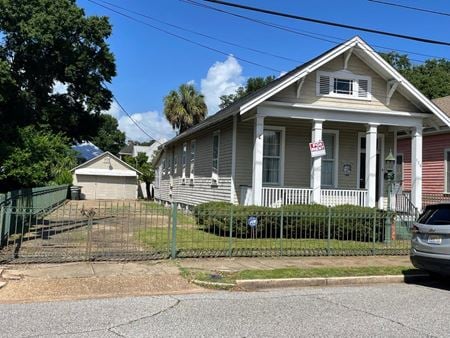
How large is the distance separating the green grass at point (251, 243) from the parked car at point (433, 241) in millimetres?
3148

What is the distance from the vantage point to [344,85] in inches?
736

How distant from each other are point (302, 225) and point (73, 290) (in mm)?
7457

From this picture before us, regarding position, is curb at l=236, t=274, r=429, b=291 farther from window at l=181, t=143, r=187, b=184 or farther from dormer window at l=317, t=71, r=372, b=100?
window at l=181, t=143, r=187, b=184

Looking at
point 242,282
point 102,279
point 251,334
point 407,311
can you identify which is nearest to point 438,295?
point 407,311

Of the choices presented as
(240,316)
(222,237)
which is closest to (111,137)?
(222,237)

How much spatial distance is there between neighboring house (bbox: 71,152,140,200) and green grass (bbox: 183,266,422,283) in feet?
124

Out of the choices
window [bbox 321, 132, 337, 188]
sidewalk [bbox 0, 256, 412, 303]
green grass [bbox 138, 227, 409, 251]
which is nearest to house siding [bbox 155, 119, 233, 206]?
window [bbox 321, 132, 337, 188]

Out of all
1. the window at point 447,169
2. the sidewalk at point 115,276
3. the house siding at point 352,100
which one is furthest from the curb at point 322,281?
the window at point 447,169

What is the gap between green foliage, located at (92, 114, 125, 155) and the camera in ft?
340

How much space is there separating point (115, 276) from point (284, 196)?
936 centimetres

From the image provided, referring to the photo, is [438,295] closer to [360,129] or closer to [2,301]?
[2,301]

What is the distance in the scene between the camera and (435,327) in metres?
6.49

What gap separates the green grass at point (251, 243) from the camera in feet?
41.5

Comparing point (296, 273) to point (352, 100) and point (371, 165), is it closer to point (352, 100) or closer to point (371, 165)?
point (371, 165)
